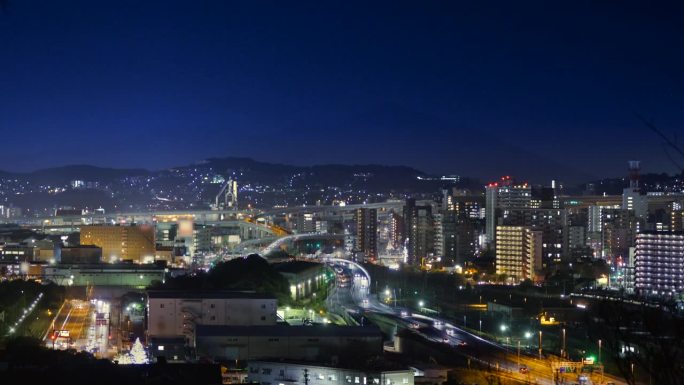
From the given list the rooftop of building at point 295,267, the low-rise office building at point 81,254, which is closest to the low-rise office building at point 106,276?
the rooftop of building at point 295,267

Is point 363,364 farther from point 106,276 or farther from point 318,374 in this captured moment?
point 106,276

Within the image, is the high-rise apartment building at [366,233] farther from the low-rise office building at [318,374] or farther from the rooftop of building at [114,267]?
the low-rise office building at [318,374]

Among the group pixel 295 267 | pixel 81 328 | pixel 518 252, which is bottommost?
pixel 81 328

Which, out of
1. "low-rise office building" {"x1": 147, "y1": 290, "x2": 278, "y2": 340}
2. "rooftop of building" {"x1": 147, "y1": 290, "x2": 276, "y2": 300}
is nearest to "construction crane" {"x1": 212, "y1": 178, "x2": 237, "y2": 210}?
"rooftop of building" {"x1": 147, "y1": 290, "x2": 276, "y2": 300}

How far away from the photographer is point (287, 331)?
7.85 meters

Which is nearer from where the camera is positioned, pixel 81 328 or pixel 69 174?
pixel 81 328

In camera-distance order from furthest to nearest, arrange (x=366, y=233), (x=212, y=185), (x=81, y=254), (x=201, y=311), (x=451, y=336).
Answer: (x=212, y=185), (x=366, y=233), (x=81, y=254), (x=451, y=336), (x=201, y=311)

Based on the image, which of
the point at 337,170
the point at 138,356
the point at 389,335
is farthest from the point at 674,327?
the point at 337,170

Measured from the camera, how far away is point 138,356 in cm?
650

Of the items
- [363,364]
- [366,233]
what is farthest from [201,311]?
[366,233]

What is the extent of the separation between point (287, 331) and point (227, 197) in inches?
1207

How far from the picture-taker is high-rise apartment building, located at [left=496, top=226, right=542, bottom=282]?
16438 millimetres

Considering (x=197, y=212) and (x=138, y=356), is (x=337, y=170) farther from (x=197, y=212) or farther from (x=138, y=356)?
(x=138, y=356)

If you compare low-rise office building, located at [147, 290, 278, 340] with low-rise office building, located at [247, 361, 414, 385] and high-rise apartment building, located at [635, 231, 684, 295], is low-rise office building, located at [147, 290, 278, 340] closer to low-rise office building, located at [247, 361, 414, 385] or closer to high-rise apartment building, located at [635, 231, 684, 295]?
low-rise office building, located at [247, 361, 414, 385]
